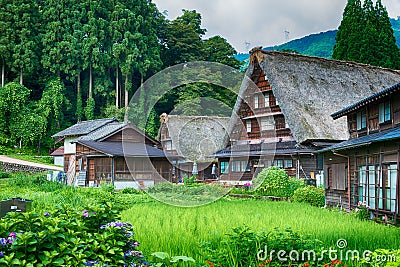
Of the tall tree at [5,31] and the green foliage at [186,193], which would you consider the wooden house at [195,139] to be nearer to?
the green foliage at [186,193]

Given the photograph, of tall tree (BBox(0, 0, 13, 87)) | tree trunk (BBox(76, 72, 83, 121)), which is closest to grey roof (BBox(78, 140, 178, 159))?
tree trunk (BBox(76, 72, 83, 121))

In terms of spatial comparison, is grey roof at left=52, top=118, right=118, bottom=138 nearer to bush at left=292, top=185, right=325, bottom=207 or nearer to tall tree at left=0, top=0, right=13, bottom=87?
tall tree at left=0, top=0, right=13, bottom=87

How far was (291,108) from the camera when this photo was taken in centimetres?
2480

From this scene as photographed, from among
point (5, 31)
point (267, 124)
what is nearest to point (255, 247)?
point (267, 124)

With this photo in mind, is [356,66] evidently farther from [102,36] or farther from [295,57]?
[102,36]

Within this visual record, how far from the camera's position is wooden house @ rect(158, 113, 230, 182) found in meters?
31.7

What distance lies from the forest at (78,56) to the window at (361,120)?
82.1ft

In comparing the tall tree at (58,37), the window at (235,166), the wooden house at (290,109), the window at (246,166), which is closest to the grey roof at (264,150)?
the wooden house at (290,109)

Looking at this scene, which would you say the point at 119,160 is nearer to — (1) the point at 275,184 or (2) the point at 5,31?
(1) the point at 275,184

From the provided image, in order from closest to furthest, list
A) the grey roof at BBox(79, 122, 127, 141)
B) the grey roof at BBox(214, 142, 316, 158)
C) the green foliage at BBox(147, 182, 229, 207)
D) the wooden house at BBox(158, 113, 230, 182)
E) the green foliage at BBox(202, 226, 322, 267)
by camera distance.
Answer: the green foliage at BBox(202, 226, 322, 267) → the green foliage at BBox(147, 182, 229, 207) → the grey roof at BBox(214, 142, 316, 158) → the wooden house at BBox(158, 113, 230, 182) → the grey roof at BBox(79, 122, 127, 141)

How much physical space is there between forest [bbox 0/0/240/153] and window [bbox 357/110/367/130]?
985 inches

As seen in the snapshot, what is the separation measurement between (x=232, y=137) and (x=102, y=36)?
2193cm

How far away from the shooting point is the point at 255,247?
5.94 m

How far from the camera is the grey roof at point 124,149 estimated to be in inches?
1107
